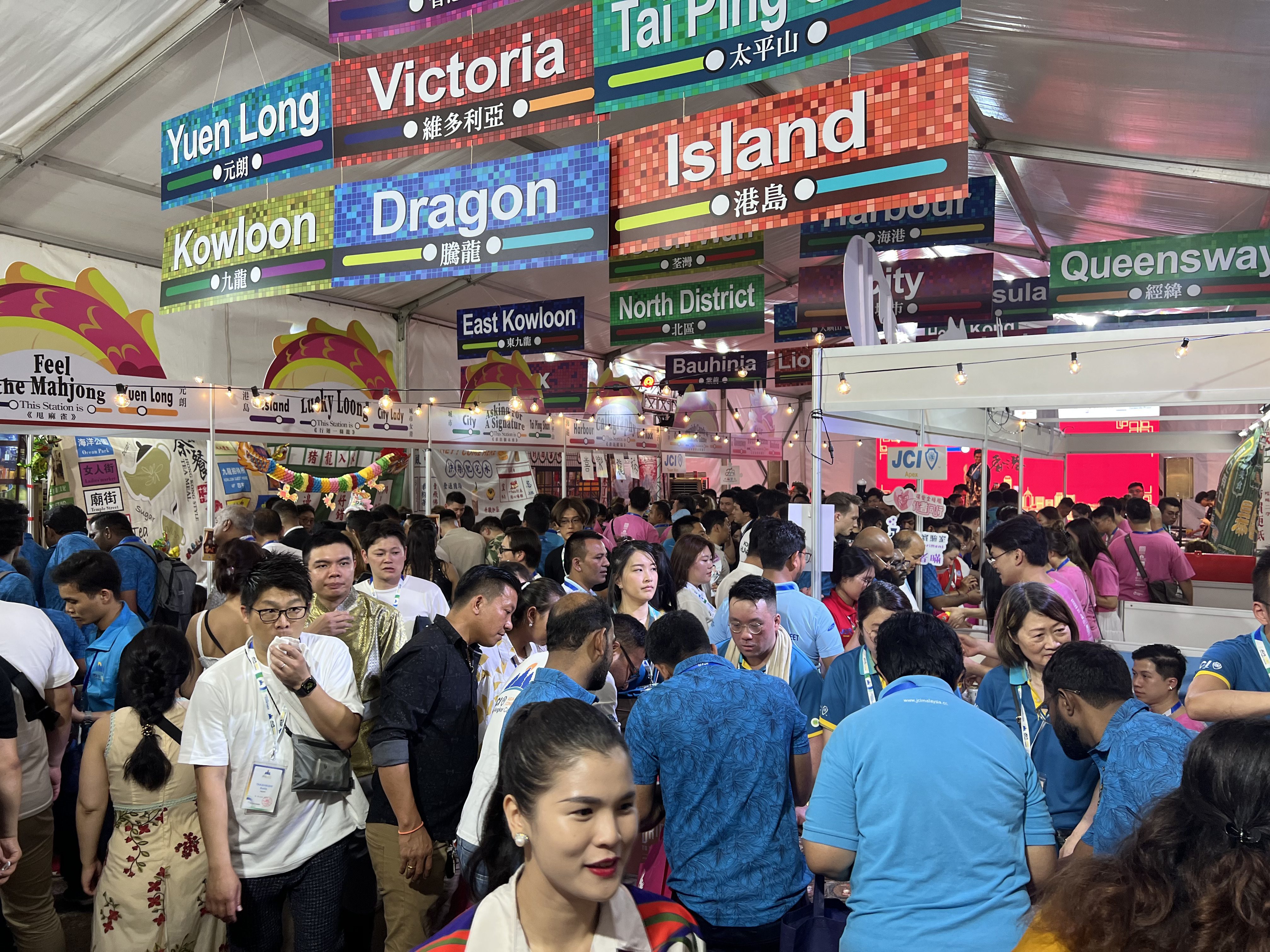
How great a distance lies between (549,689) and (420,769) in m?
0.67

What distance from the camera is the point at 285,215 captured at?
5.27 meters

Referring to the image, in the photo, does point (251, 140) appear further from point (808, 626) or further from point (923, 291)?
point (923, 291)

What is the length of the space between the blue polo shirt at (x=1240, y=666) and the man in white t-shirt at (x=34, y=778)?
3841mm

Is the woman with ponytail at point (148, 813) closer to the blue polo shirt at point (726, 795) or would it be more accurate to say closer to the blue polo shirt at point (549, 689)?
the blue polo shirt at point (549, 689)

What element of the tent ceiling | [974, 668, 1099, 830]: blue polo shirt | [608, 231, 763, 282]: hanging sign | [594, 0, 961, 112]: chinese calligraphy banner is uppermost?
the tent ceiling

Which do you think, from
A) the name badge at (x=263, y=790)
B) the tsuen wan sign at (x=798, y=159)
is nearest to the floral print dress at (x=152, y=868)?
the name badge at (x=263, y=790)

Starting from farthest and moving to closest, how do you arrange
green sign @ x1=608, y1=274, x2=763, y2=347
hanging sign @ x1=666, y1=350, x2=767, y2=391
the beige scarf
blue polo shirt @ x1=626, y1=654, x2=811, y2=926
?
hanging sign @ x1=666, y1=350, x2=767, y2=391, green sign @ x1=608, y1=274, x2=763, y2=347, the beige scarf, blue polo shirt @ x1=626, y1=654, x2=811, y2=926

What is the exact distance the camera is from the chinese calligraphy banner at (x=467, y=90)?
399 cm

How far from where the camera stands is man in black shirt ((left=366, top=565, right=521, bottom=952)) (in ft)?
8.37

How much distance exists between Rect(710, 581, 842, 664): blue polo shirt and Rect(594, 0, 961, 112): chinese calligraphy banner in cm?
216

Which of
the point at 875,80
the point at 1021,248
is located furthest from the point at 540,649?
the point at 1021,248

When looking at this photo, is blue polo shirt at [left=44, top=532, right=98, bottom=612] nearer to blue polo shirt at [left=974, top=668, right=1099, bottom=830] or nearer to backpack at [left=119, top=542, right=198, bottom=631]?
backpack at [left=119, top=542, right=198, bottom=631]

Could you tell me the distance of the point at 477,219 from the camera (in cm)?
451

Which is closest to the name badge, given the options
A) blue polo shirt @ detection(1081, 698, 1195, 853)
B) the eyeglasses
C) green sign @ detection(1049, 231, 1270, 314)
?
the eyeglasses
